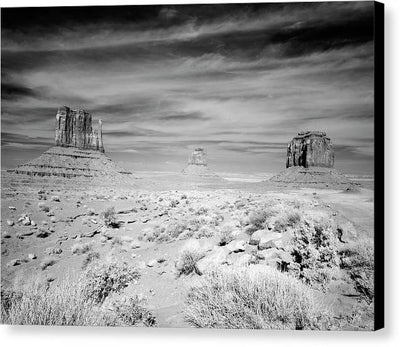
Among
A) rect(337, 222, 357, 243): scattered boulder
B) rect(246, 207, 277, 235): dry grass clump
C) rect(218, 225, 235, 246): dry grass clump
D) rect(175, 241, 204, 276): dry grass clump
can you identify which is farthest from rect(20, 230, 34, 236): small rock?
rect(337, 222, 357, 243): scattered boulder

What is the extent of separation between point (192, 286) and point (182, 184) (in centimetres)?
116

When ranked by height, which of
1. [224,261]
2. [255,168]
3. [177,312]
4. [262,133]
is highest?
[262,133]

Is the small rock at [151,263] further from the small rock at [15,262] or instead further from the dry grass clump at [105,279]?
the small rock at [15,262]

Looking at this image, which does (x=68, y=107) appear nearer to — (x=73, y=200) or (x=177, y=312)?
(x=73, y=200)

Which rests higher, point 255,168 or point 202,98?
point 202,98

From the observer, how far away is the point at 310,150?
556 cm

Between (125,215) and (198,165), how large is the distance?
1010 millimetres

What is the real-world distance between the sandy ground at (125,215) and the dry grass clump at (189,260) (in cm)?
7

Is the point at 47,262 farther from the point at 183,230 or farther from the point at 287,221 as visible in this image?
the point at 287,221

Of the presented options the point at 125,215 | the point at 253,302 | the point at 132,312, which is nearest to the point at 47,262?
the point at 125,215

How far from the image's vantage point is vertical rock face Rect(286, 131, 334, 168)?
5.64 m

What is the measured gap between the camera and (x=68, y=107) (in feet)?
19.4

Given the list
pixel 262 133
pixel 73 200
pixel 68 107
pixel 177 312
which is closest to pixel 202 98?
pixel 262 133

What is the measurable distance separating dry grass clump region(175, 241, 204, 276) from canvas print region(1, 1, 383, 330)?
0.01m
